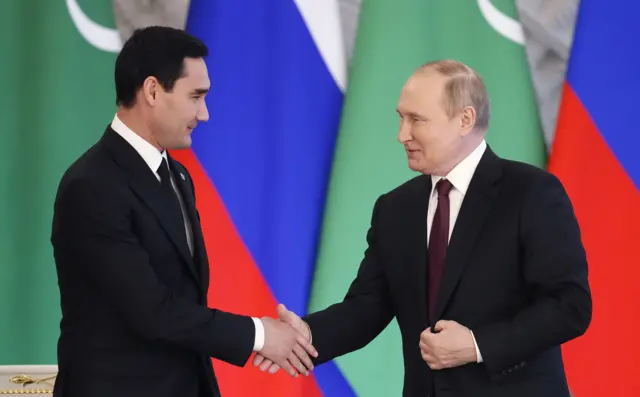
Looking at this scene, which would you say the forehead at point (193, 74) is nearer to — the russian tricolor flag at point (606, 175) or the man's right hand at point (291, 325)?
the man's right hand at point (291, 325)

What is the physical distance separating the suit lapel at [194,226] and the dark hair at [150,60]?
0.21 m

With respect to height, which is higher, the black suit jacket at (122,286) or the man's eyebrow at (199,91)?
the man's eyebrow at (199,91)

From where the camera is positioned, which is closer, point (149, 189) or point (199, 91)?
point (149, 189)

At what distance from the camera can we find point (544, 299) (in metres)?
1.86

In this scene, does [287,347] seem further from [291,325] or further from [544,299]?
[544,299]

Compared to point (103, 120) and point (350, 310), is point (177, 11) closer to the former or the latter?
point (103, 120)

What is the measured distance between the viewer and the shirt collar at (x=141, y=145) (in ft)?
6.61

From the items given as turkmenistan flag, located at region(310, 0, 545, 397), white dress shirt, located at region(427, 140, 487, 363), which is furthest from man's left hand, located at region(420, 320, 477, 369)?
turkmenistan flag, located at region(310, 0, 545, 397)

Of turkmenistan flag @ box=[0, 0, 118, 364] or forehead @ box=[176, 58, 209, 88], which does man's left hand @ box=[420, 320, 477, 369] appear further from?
turkmenistan flag @ box=[0, 0, 118, 364]

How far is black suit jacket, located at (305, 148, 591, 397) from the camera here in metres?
1.84

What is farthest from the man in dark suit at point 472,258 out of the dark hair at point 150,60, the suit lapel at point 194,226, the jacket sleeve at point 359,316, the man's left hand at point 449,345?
the dark hair at point 150,60

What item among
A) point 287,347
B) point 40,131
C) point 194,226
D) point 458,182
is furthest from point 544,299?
point 40,131

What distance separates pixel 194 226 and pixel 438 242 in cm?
56

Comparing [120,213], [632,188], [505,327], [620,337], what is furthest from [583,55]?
[120,213]
